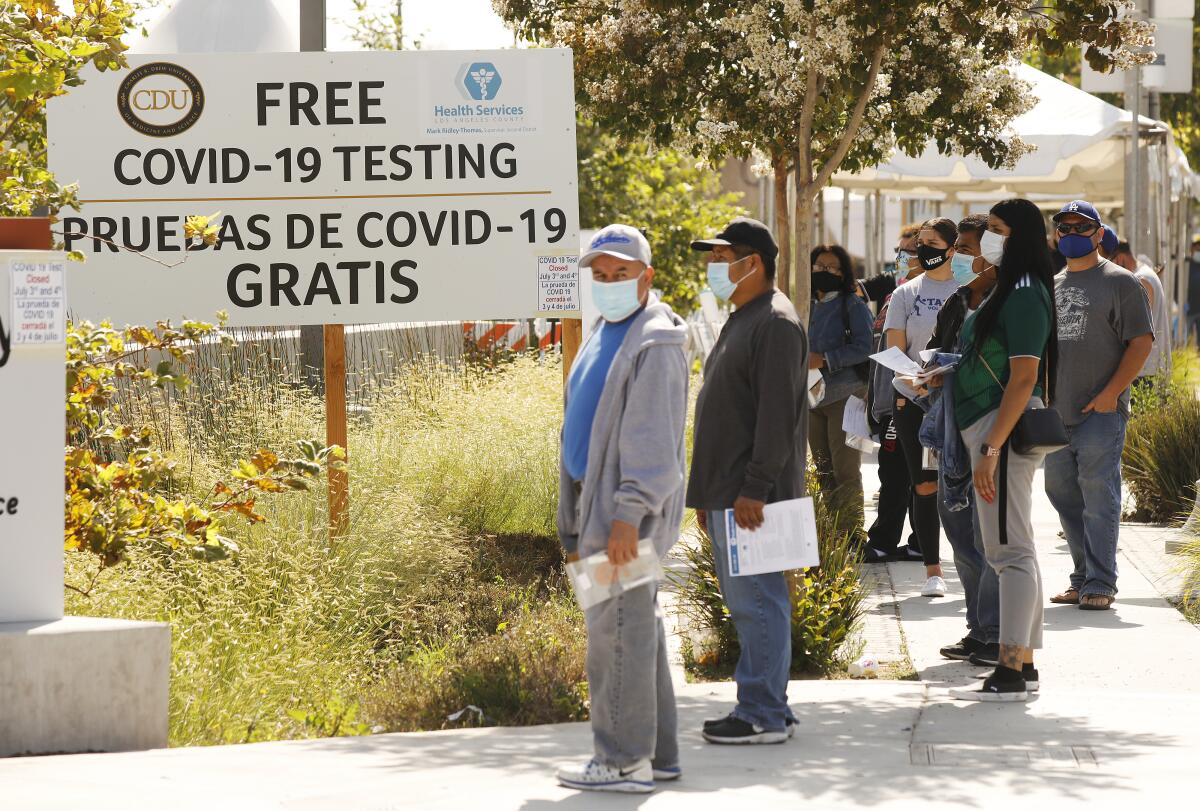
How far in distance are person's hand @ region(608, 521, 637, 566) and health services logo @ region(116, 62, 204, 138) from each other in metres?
4.78

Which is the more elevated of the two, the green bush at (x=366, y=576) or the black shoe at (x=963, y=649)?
the green bush at (x=366, y=576)

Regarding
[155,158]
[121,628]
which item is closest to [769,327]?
[121,628]

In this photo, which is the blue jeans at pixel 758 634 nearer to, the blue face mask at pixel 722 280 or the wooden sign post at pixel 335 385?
the blue face mask at pixel 722 280

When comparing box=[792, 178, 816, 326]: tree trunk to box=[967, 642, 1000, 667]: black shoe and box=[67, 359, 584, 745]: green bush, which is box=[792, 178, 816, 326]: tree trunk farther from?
box=[967, 642, 1000, 667]: black shoe

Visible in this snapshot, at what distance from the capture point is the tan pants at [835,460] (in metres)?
9.58

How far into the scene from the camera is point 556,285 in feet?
29.3

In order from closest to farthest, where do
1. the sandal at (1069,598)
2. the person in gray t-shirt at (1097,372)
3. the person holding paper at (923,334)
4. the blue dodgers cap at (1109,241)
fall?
1. the person in gray t-shirt at (1097,372)
2. the sandal at (1069,598)
3. the person holding paper at (923,334)
4. the blue dodgers cap at (1109,241)

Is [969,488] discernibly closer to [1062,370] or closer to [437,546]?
[1062,370]

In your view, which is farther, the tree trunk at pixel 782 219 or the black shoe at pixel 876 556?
the black shoe at pixel 876 556

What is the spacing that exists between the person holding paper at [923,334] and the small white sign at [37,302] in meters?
4.36

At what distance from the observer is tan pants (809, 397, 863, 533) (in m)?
9.58

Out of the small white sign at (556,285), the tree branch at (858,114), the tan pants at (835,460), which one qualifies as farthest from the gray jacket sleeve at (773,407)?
the tan pants at (835,460)

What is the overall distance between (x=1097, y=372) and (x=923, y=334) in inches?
43.0

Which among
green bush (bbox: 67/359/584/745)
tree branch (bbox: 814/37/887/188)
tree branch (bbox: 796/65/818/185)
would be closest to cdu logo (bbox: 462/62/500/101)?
tree branch (bbox: 796/65/818/185)
